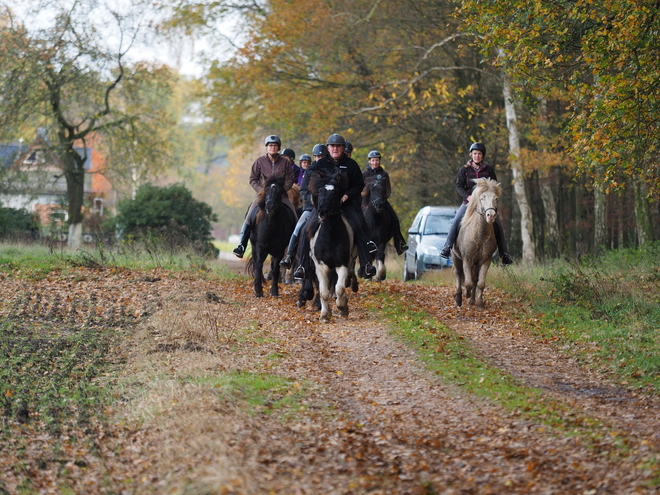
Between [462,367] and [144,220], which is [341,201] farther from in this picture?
[144,220]

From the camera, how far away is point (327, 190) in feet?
40.5

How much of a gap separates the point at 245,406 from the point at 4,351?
4.72m

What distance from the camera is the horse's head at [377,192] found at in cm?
1778

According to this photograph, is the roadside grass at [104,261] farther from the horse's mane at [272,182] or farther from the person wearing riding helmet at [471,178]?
the person wearing riding helmet at [471,178]

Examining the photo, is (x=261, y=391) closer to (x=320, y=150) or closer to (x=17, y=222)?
(x=320, y=150)

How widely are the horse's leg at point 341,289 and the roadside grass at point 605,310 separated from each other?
9.29 feet

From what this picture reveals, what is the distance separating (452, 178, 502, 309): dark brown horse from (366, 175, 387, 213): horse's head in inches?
120

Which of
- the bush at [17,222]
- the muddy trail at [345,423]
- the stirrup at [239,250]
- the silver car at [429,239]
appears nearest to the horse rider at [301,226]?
the stirrup at [239,250]

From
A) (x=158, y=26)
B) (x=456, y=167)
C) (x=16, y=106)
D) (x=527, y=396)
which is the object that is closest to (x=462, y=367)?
(x=527, y=396)

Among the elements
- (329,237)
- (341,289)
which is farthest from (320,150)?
(341,289)

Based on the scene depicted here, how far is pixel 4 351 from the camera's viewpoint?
35.8 feet

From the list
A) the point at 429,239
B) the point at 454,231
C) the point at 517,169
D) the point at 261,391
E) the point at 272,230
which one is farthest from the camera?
the point at 517,169

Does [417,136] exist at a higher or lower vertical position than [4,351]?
higher

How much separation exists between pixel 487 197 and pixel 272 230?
4.09m
